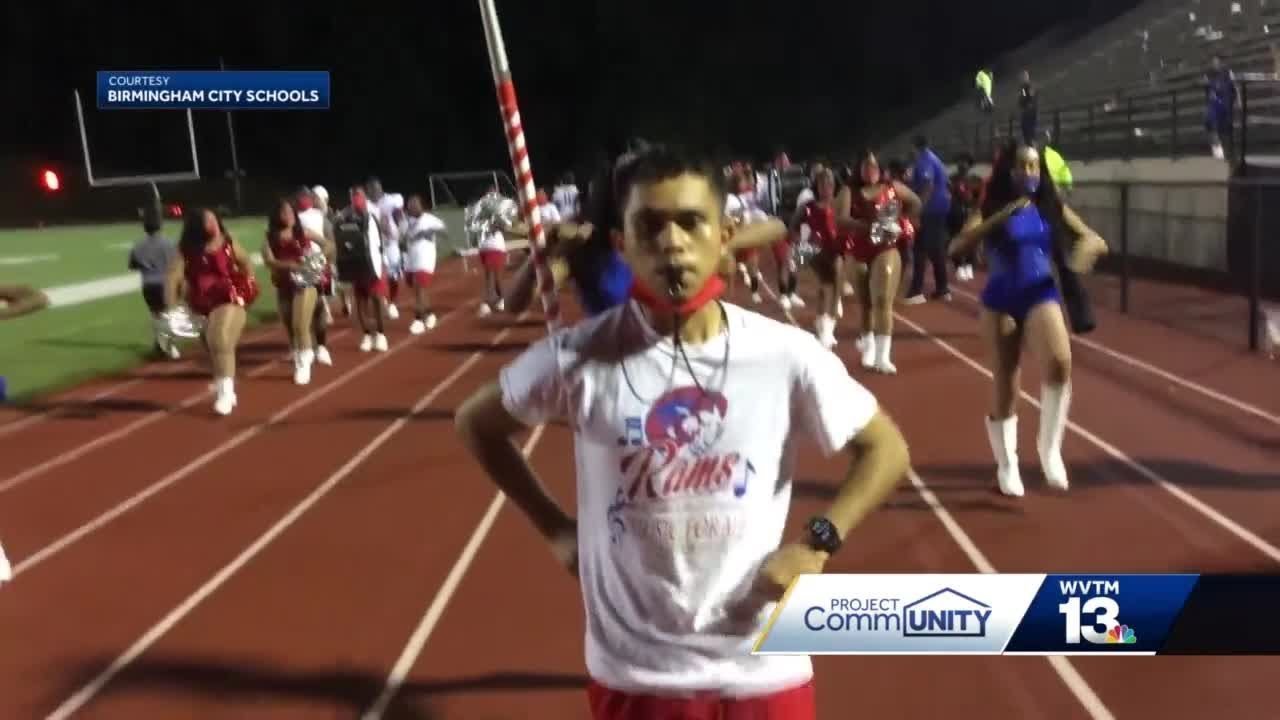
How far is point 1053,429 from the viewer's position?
8016 mm

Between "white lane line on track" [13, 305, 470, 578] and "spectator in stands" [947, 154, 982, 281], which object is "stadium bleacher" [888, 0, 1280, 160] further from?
"white lane line on track" [13, 305, 470, 578]

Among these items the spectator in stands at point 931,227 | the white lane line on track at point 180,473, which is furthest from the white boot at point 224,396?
the spectator in stands at point 931,227

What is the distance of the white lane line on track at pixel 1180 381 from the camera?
10.1m

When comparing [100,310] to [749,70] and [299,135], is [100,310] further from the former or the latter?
[749,70]

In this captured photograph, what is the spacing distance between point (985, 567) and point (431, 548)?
107 inches

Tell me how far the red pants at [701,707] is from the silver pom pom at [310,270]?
11.0 metres

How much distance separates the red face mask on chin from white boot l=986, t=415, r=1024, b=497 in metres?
5.79

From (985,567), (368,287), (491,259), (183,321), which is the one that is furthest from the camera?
(491,259)

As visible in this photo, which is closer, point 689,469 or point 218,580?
point 689,469

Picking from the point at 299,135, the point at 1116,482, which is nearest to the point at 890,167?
the point at 1116,482

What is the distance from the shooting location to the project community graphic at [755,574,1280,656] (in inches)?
98.3

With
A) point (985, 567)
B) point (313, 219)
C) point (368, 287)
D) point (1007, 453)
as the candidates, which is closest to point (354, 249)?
point (368, 287)

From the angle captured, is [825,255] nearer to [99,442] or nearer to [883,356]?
[883,356]

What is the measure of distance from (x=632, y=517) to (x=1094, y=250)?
5.43 meters
